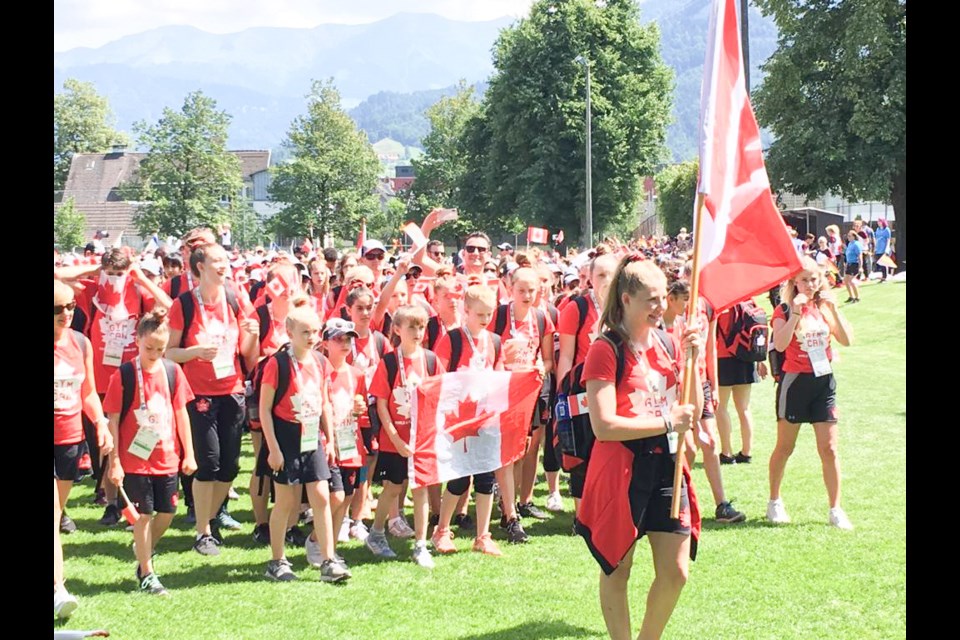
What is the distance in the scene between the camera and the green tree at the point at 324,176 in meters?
76.3

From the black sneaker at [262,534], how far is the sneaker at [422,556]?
4.33ft

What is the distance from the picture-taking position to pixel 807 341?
8422 mm

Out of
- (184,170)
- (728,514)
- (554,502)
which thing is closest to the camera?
(728,514)

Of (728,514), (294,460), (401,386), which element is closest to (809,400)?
(728,514)

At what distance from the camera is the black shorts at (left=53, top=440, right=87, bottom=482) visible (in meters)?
6.72

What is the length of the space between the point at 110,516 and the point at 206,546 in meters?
1.47

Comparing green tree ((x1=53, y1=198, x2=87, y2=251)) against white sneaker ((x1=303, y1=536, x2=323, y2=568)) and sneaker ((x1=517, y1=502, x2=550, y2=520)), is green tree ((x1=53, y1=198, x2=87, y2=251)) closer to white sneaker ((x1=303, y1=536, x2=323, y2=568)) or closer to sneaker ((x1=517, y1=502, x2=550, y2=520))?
sneaker ((x1=517, y1=502, x2=550, y2=520))

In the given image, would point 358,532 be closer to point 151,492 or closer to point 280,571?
point 280,571

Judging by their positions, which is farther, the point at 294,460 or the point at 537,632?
the point at 294,460

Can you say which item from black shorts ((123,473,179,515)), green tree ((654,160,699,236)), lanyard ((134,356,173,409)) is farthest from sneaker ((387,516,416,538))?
green tree ((654,160,699,236))

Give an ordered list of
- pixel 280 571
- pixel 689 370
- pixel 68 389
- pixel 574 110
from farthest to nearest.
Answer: pixel 574 110
pixel 280 571
pixel 68 389
pixel 689 370

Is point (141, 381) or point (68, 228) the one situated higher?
point (68, 228)
